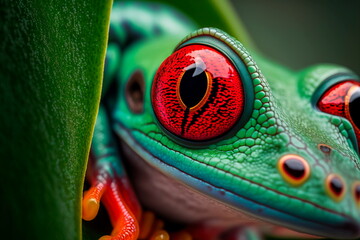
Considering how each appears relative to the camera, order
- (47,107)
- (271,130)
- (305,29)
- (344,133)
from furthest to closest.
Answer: (305,29) < (344,133) < (271,130) < (47,107)

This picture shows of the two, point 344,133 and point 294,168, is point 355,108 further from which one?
point 294,168

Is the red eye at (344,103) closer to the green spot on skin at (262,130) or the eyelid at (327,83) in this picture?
the eyelid at (327,83)

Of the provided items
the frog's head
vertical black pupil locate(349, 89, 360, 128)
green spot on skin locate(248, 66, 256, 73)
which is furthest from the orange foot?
vertical black pupil locate(349, 89, 360, 128)

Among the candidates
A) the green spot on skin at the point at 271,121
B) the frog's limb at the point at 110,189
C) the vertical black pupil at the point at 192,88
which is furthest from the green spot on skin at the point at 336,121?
the frog's limb at the point at 110,189

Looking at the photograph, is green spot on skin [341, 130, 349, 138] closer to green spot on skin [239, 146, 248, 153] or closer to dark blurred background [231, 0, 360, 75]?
green spot on skin [239, 146, 248, 153]

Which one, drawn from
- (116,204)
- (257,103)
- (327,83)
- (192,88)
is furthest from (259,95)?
(116,204)

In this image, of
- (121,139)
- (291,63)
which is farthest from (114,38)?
(291,63)
